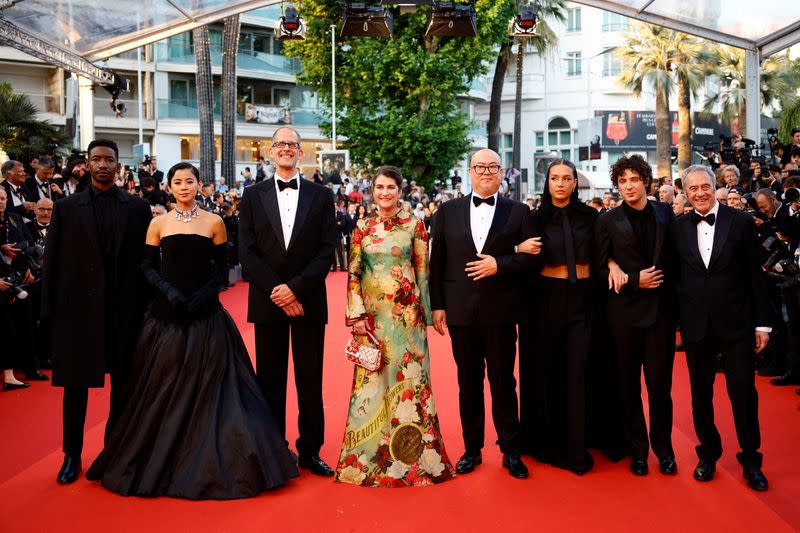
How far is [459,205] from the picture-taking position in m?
5.05

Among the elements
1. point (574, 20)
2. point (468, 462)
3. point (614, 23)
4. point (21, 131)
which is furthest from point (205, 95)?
point (574, 20)

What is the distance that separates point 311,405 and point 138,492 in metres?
1.14

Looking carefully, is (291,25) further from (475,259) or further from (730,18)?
(475,259)

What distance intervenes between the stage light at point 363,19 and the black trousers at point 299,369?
11.4 metres

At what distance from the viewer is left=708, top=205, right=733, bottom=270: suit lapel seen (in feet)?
15.7

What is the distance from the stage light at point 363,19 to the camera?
50.2 ft

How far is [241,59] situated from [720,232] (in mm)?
36963

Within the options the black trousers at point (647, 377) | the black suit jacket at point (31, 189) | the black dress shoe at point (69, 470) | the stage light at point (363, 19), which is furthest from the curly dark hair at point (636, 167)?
the stage light at point (363, 19)

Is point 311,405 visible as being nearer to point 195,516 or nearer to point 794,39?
point 195,516

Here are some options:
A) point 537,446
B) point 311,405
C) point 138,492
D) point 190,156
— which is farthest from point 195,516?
point 190,156

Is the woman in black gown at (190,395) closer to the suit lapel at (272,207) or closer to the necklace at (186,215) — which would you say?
the necklace at (186,215)

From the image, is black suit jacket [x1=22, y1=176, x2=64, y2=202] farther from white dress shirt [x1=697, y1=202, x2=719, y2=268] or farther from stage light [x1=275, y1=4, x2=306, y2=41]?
stage light [x1=275, y1=4, x2=306, y2=41]

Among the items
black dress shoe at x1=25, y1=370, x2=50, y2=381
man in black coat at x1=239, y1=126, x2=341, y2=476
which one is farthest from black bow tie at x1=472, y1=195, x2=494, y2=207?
black dress shoe at x1=25, y1=370, x2=50, y2=381

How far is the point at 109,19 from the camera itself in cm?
1172
